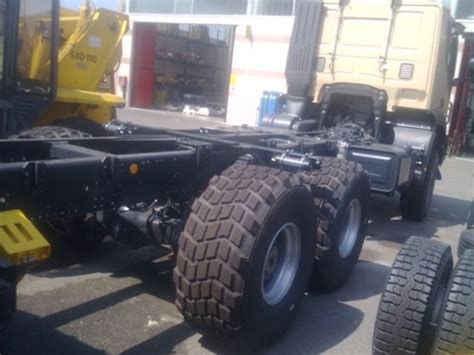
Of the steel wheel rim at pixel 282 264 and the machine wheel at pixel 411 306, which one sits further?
the steel wheel rim at pixel 282 264

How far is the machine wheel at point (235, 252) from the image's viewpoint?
10.5ft

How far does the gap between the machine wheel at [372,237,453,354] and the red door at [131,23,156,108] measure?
2461cm

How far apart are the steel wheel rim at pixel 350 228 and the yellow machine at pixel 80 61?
3639 millimetres

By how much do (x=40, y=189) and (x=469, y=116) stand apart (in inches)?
847

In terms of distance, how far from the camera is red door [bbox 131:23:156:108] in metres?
26.7

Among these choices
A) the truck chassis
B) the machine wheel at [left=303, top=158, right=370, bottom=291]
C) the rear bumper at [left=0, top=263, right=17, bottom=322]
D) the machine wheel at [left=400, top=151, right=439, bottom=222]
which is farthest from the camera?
the machine wheel at [left=400, top=151, right=439, bottom=222]

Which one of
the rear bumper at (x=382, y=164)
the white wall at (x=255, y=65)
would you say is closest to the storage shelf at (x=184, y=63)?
the white wall at (x=255, y=65)

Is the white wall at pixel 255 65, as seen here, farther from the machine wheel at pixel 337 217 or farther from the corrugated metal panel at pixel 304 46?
the machine wheel at pixel 337 217

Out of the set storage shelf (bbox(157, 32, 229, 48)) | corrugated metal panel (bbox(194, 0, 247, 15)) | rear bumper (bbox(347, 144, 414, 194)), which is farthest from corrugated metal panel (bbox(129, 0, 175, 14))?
rear bumper (bbox(347, 144, 414, 194))

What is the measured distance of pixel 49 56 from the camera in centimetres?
662

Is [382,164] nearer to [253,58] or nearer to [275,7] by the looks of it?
[275,7]

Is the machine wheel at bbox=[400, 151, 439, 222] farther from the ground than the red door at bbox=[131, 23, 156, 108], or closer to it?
closer to it

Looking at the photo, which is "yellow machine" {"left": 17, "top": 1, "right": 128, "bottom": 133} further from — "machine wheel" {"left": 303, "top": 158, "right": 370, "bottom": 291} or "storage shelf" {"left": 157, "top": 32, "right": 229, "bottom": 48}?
"storage shelf" {"left": 157, "top": 32, "right": 229, "bottom": 48}

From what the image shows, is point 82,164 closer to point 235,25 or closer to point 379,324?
point 379,324
